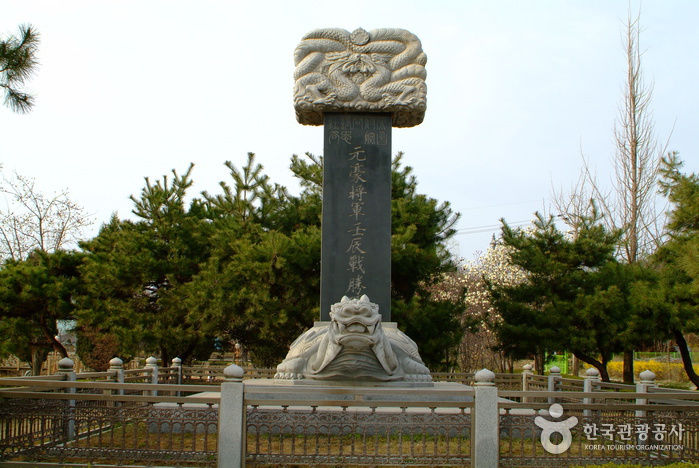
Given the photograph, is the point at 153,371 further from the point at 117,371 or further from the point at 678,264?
the point at 678,264

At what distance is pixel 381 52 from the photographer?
7.09 meters

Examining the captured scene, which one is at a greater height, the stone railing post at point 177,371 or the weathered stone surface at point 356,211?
the weathered stone surface at point 356,211

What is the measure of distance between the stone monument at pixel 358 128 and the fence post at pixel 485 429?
2.61 meters

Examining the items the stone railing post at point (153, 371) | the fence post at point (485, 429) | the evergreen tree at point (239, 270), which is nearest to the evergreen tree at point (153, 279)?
the evergreen tree at point (239, 270)

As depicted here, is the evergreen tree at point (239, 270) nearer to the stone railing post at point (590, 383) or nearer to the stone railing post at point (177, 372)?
the stone railing post at point (177, 372)

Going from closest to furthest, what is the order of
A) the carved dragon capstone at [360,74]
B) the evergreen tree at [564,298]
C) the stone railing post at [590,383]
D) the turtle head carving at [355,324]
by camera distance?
the turtle head carving at [355,324], the stone railing post at [590,383], the carved dragon capstone at [360,74], the evergreen tree at [564,298]

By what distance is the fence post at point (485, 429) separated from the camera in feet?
12.3

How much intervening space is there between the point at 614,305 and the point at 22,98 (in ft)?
24.7

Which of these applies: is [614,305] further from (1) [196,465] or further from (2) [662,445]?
(1) [196,465]

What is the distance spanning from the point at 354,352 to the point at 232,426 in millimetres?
1689

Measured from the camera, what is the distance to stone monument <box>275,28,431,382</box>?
6.73m

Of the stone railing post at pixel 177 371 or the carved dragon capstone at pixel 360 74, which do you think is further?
the stone railing post at pixel 177 371

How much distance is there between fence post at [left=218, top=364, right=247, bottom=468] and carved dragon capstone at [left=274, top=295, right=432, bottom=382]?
138 cm

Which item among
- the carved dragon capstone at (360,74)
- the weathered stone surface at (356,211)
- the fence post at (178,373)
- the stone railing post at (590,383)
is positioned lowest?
the fence post at (178,373)
